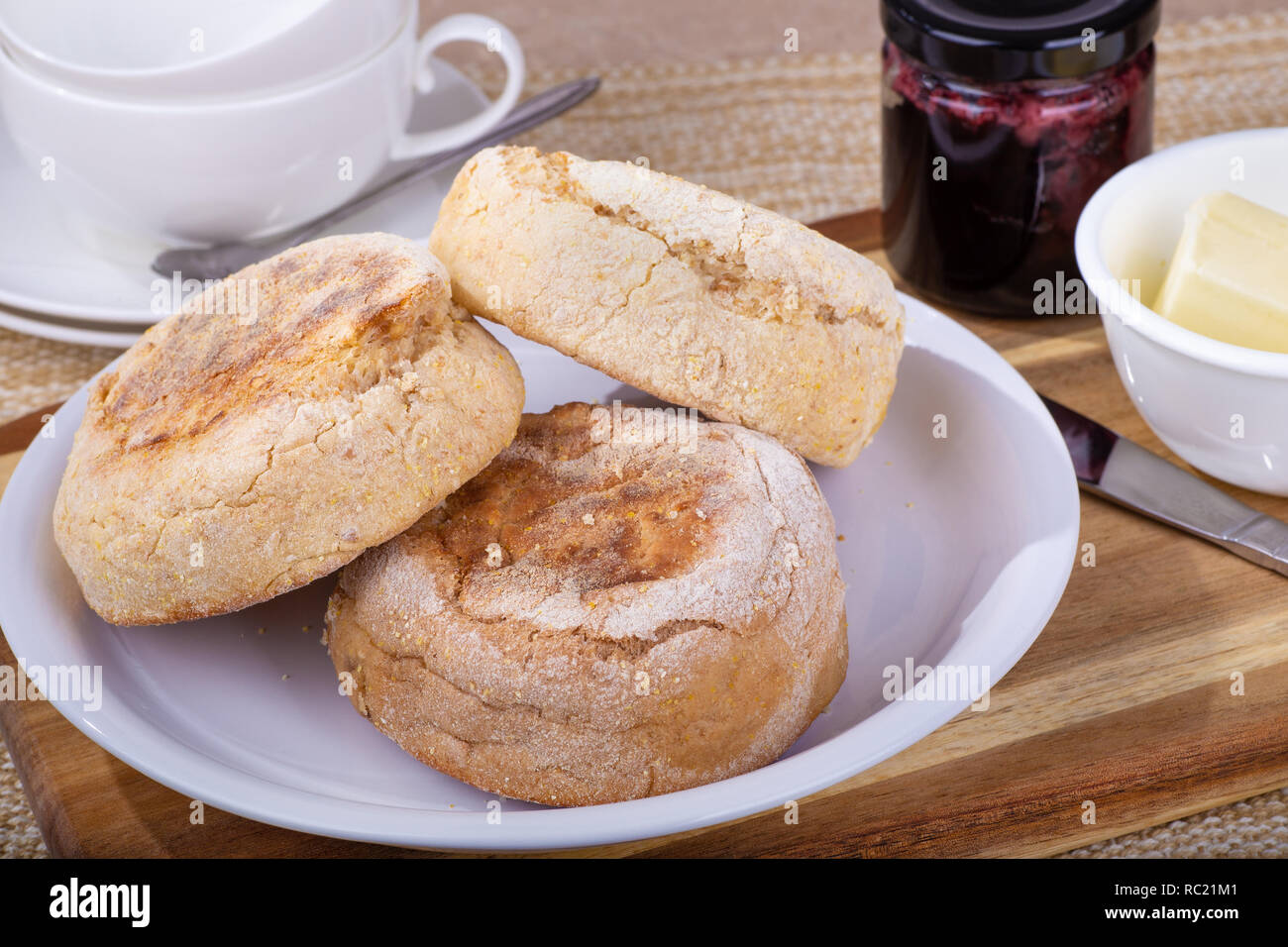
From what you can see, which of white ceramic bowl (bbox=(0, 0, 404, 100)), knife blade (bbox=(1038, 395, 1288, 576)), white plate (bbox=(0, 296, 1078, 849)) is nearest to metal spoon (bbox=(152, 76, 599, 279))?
white ceramic bowl (bbox=(0, 0, 404, 100))

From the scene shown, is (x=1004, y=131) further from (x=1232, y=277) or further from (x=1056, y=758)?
(x=1056, y=758)

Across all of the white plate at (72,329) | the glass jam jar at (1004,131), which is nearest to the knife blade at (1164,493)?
the glass jam jar at (1004,131)

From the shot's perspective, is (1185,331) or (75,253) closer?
(1185,331)

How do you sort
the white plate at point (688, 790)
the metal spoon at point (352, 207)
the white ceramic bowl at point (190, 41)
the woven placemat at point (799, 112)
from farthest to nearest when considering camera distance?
the woven placemat at point (799, 112), the metal spoon at point (352, 207), the white ceramic bowl at point (190, 41), the white plate at point (688, 790)

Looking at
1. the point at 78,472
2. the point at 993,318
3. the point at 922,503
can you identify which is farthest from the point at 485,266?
the point at 993,318

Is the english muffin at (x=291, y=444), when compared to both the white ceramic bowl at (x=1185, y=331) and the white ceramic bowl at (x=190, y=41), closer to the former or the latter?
the white ceramic bowl at (x=190, y=41)

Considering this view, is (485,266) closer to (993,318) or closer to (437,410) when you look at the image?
(437,410)

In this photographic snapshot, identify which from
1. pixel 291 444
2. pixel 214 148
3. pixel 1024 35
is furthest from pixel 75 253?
pixel 1024 35
